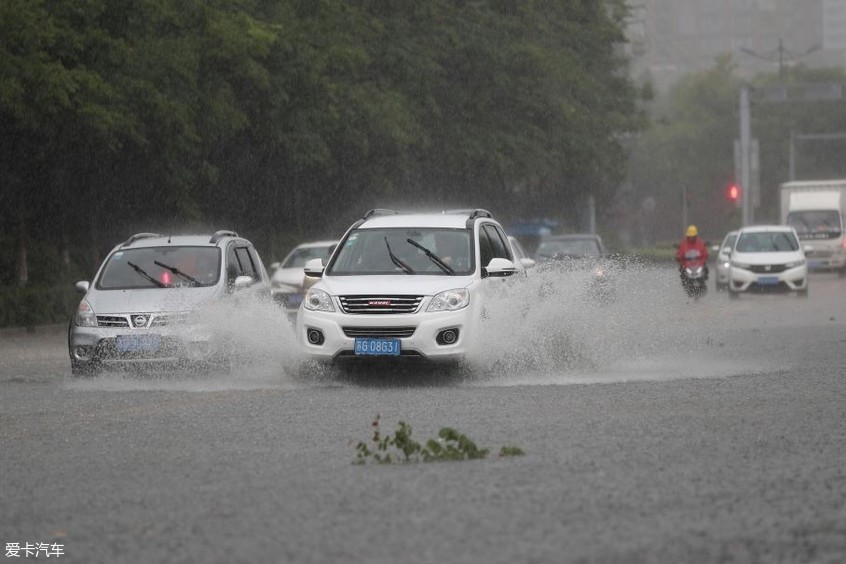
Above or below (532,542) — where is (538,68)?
above

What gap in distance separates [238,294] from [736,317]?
1426 centimetres

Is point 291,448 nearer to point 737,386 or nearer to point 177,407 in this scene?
point 177,407

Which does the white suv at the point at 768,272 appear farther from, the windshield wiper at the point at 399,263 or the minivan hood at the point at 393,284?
the minivan hood at the point at 393,284

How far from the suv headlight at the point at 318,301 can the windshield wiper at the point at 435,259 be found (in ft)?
4.16

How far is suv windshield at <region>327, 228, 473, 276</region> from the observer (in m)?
17.7

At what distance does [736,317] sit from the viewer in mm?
31328

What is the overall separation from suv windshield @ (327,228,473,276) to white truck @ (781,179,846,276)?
3970cm

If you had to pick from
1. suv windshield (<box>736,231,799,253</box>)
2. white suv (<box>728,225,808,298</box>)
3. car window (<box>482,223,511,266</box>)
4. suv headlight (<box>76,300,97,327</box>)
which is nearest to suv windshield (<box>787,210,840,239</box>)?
suv windshield (<box>736,231,799,253</box>)

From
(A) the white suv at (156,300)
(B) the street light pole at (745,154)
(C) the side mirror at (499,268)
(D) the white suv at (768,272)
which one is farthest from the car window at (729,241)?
(C) the side mirror at (499,268)

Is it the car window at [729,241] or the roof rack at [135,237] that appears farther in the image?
the car window at [729,241]

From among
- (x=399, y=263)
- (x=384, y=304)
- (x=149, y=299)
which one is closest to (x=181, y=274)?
(x=149, y=299)

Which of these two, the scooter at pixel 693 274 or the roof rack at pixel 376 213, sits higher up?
the roof rack at pixel 376 213

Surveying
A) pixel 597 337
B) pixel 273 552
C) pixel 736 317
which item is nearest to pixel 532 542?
pixel 273 552

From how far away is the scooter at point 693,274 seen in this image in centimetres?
3766
